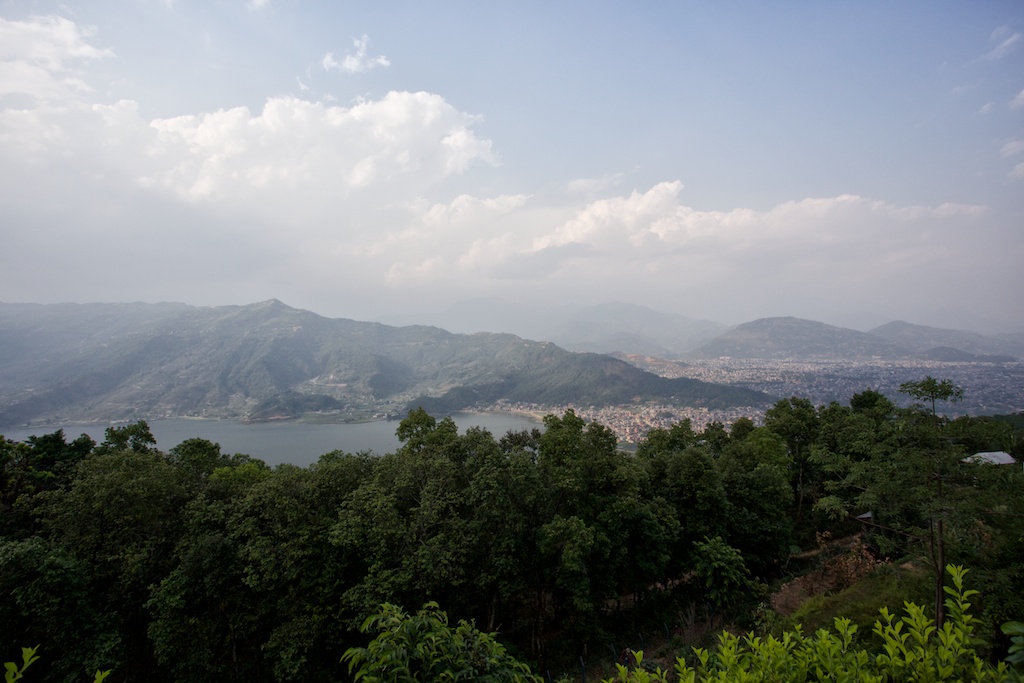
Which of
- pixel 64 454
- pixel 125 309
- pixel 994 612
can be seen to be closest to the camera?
pixel 994 612

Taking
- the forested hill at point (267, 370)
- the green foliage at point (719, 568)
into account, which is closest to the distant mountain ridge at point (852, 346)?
the forested hill at point (267, 370)

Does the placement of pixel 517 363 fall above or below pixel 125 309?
below

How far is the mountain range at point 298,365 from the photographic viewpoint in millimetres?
77625

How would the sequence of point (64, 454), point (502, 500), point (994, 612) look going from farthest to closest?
point (64, 454) < point (502, 500) < point (994, 612)

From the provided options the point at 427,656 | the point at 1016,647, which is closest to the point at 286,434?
the point at 427,656

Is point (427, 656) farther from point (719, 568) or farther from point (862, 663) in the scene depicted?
point (719, 568)

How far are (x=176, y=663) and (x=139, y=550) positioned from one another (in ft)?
8.06

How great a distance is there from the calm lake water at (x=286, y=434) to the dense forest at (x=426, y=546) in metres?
32.2

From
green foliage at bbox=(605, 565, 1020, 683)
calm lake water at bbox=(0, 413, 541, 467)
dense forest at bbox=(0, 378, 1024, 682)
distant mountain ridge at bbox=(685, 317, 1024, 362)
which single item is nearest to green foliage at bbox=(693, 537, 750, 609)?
dense forest at bbox=(0, 378, 1024, 682)

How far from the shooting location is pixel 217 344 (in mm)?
121250

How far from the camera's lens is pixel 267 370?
10681 cm

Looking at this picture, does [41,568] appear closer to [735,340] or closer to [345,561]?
[345,561]

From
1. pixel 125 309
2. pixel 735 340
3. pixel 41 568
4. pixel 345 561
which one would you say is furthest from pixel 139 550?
pixel 125 309

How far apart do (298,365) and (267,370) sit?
48.0 feet
